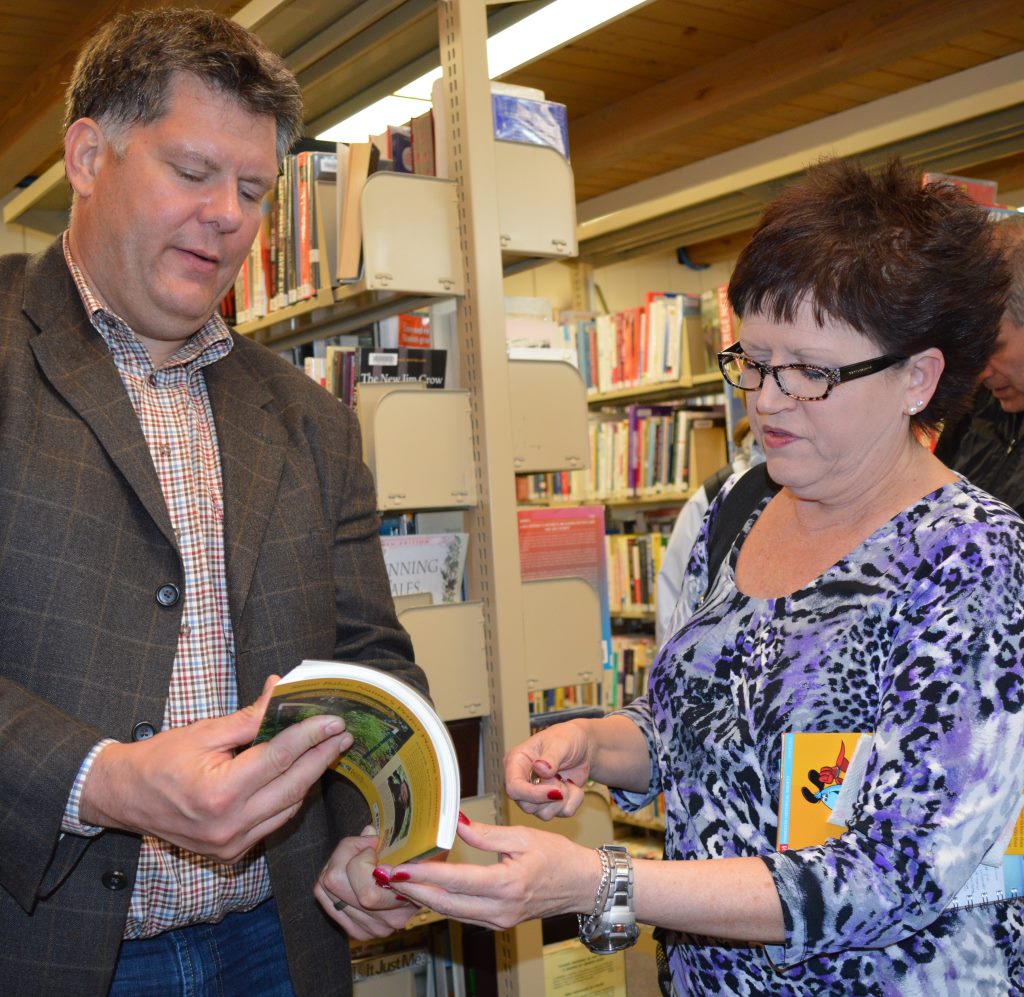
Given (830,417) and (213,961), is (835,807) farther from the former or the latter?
(213,961)

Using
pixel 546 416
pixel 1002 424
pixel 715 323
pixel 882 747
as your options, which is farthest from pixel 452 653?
pixel 715 323

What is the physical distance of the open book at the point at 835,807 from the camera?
1227 mm

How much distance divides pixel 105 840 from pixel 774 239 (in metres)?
1.09

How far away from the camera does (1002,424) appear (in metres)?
2.44

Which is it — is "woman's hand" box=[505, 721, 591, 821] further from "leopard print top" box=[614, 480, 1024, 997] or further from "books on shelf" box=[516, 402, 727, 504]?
"books on shelf" box=[516, 402, 727, 504]

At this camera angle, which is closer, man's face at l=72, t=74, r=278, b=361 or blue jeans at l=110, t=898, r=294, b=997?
blue jeans at l=110, t=898, r=294, b=997

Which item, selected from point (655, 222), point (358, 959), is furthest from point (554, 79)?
point (358, 959)

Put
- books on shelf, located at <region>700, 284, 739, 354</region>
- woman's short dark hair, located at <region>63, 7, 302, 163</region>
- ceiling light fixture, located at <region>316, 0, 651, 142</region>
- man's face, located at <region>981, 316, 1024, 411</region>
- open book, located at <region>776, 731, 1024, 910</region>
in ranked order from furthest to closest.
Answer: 1. books on shelf, located at <region>700, 284, 739, 354</region>
2. ceiling light fixture, located at <region>316, 0, 651, 142</region>
3. man's face, located at <region>981, 316, 1024, 411</region>
4. woman's short dark hair, located at <region>63, 7, 302, 163</region>
5. open book, located at <region>776, 731, 1024, 910</region>

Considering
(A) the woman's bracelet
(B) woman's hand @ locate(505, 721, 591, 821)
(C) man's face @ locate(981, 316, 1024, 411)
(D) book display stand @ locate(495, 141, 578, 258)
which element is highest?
(D) book display stand @ locate(495, 141, 578, 258)

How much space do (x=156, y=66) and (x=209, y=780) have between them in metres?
0.95

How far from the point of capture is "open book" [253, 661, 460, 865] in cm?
115

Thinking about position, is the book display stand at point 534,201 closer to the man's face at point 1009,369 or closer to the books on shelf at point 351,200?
the books on shelf at point 351,200

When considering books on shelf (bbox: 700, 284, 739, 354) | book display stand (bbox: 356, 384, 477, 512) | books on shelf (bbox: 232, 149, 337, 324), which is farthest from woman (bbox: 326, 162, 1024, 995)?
books on shelf (bbox: 700, 284, 739, 354)

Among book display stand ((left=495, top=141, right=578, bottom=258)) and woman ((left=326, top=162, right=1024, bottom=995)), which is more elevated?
book display stand ((left=495, top=141, right=578, bottom=258))
